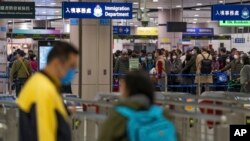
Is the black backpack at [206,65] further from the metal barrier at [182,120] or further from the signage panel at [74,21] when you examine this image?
the metal barrier at [182,120]

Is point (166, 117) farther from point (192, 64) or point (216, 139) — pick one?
point (192, 64)

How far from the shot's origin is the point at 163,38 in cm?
3653

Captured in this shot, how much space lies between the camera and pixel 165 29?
36.3 meters

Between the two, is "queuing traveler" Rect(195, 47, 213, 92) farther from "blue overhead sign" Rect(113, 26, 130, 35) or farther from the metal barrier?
"blue overhead sign" Rect(113, 26, 130, 35)

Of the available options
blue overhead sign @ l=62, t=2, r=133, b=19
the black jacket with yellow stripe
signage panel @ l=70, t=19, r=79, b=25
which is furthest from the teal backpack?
signage panel @ l=70, t=19, r=79, b=25

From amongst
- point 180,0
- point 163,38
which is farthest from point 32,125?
point 163,38

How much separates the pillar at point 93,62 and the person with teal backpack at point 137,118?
1297 centimetres

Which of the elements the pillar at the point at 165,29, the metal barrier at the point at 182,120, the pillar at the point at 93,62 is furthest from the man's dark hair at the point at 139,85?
the pillar at the point at 165,29

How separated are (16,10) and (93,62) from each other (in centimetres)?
579

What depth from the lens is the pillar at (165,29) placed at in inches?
1403

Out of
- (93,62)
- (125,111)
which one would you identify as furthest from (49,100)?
(93,62)

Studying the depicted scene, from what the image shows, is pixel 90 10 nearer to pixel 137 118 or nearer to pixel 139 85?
pixel 139 85

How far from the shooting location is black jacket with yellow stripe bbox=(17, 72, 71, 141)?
404cm

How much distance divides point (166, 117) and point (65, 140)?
740 millimetres
